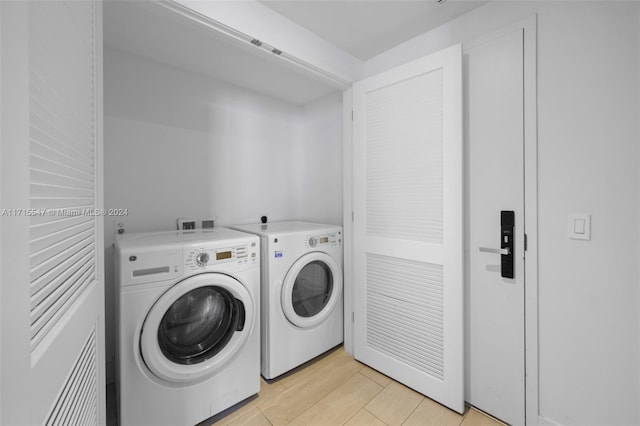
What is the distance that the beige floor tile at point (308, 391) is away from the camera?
1.57m

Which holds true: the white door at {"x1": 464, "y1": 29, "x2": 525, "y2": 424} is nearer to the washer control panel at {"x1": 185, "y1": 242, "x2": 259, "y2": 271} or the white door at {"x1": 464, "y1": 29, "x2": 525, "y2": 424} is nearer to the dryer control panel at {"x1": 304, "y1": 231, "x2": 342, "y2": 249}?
the dryer control panel at {"x1": 304, "y1": 231, "x2": 342, "y2": 249}

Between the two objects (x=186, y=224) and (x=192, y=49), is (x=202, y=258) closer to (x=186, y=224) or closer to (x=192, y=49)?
(x=186, y=224)

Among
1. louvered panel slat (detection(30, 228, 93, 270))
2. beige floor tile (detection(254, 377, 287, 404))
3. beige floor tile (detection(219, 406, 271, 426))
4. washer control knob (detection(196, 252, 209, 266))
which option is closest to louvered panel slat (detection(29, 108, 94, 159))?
louvered panel slat (detection(30, 228, 93, 270))

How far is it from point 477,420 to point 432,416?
9.7 inches

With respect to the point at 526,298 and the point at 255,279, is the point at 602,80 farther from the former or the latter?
the point at 255,279

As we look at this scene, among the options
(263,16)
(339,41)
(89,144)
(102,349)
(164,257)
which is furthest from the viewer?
(339,41)

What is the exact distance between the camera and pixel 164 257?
1333 millimetres

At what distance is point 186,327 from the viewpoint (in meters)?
1.48

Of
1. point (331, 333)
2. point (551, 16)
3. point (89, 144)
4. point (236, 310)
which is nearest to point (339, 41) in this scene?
point (551, 16)

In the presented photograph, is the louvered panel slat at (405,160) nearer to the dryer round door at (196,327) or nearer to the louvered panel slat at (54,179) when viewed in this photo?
the dryer round door at (196,327)

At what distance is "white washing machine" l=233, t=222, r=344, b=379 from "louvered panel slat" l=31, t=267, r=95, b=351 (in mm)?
1016

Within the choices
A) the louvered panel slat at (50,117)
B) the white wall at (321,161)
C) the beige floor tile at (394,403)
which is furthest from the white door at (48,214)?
the white wall at (321,161)

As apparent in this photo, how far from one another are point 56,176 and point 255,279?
45.7 inches

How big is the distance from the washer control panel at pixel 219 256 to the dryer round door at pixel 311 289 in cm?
34
